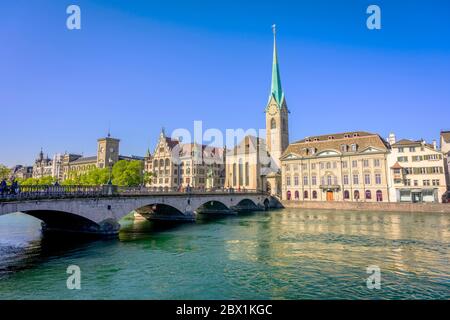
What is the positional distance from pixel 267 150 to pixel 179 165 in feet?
101

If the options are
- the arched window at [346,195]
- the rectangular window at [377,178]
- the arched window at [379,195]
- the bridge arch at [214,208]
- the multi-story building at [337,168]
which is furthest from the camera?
the arched window at [346,195]

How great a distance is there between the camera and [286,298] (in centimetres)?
1311

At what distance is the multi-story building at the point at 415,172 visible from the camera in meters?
59.7

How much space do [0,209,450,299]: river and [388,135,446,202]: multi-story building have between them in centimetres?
3662

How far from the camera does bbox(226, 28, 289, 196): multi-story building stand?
95.6 metres

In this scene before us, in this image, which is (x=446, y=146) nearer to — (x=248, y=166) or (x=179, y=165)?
(x=248, y=166)

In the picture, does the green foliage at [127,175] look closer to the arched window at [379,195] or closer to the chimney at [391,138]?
the arched window at [379,195]

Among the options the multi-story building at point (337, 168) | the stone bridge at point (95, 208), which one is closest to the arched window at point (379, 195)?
the multi-story building at point (337, 168)

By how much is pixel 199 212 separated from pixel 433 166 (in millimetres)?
49845

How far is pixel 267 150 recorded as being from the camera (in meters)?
102

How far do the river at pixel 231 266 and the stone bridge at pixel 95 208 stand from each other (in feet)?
7.86

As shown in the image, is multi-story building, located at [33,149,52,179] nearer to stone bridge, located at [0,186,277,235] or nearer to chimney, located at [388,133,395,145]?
stone bridge, located at [0,186,277,235]

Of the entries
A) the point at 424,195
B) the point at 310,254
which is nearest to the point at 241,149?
the point at 424,195
